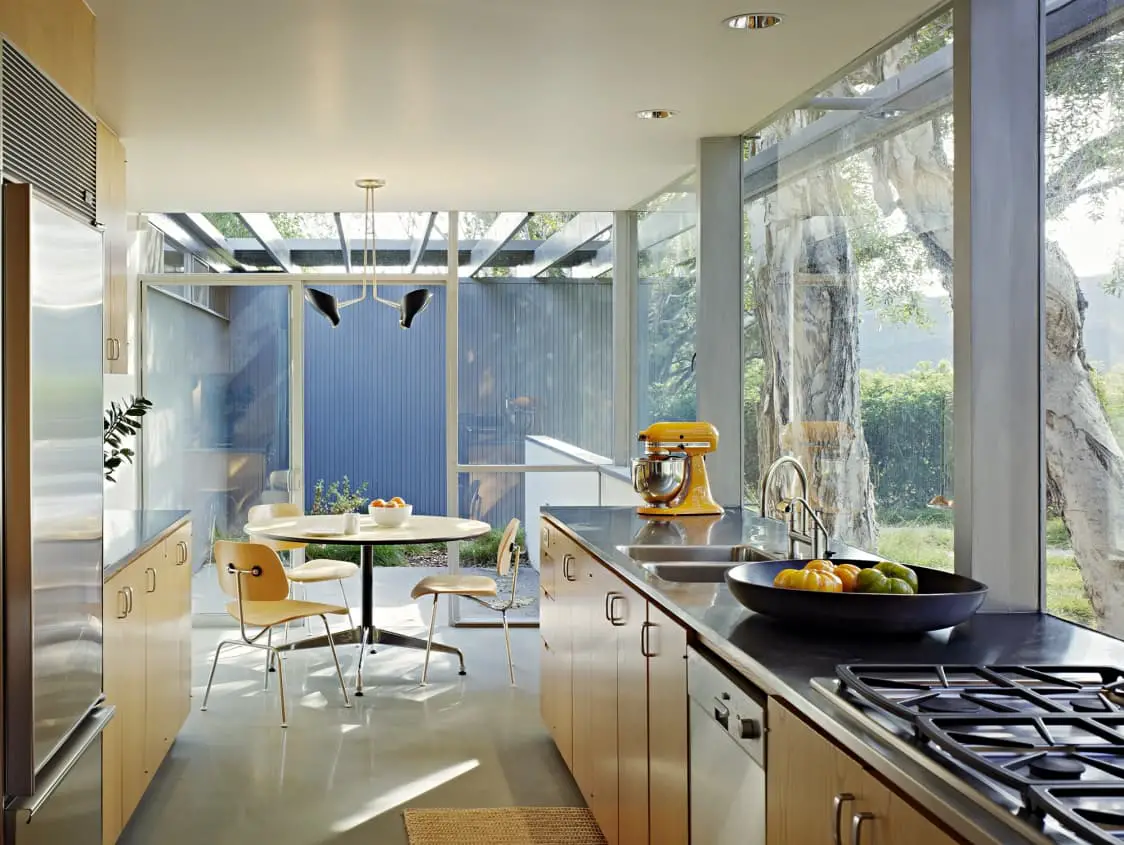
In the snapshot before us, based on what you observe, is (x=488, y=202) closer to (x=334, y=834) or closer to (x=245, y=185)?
(x=245, y=185)

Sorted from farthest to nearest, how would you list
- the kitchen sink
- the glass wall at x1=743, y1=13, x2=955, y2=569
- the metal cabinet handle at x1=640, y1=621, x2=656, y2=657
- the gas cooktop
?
the kitchen sink, the glass wall at x1=743, y1=13, x2=955, y2=569, the metal cabinet handle at x1=640, y1=621, x2=656, y2=657, the gas cooktop

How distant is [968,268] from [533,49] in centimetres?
162

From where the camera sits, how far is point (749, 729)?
1902 mm

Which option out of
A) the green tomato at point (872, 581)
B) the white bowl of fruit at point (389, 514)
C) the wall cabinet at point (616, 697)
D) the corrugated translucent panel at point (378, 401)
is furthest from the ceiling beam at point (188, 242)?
the green tomato at point (872, 581)

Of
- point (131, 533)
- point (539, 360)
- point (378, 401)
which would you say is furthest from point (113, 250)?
point (539, 360)

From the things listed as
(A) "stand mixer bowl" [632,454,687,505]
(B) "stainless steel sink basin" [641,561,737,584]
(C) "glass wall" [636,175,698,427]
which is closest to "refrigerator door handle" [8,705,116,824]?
(B) "stainless steel sink basin" [641,561,737,584]

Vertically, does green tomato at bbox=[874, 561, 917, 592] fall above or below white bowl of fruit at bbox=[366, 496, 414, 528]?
above

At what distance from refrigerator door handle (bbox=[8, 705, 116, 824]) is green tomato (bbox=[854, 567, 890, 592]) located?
5.54 feet

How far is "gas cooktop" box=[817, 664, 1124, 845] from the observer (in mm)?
1138

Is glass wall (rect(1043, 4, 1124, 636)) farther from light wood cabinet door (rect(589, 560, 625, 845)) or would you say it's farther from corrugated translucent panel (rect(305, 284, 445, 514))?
corrugated translucent panel (rect(305, 284, 445, 514))

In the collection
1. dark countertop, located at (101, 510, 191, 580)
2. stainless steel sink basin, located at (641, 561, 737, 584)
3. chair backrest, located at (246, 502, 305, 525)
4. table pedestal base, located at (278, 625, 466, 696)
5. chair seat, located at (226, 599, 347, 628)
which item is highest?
dark countertop, located at (101, 510, 191, 580)

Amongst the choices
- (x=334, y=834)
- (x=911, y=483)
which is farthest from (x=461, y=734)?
(x=911, y=483)

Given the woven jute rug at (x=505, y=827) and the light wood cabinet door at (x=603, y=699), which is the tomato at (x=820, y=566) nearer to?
the light wood cabinet door at (x=603, y=699)

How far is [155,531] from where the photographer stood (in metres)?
3.81
